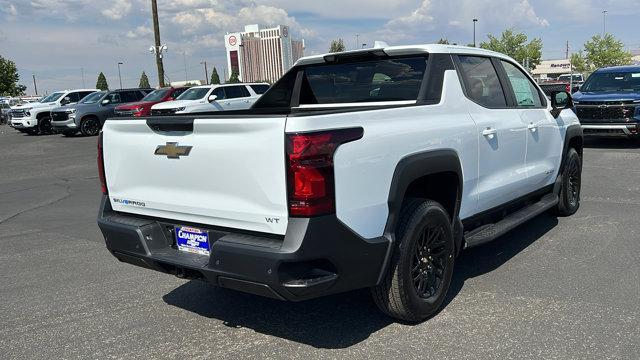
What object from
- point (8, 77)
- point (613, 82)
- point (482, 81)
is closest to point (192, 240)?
point (482, 81)

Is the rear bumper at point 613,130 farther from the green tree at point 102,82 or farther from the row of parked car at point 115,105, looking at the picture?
the green tree at point 102,82

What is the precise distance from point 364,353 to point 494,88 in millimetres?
2645

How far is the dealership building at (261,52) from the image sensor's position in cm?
13688

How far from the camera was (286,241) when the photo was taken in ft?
9.58

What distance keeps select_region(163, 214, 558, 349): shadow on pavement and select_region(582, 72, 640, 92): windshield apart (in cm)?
1014

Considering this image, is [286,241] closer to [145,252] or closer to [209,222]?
[209,222]

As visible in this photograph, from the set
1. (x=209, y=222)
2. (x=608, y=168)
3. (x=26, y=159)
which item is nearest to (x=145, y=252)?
(x=209, y=222)

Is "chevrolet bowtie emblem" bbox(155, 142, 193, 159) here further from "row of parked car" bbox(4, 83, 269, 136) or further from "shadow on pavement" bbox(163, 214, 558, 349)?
"row of parked car" bbox(4, 83, 269, 136)

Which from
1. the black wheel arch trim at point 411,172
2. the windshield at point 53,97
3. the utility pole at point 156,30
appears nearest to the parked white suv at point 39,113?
the windshield at point 53,97

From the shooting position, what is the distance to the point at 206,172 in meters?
3.23

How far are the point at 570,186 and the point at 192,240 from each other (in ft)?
15.7

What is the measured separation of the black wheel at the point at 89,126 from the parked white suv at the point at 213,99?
13.8 feet

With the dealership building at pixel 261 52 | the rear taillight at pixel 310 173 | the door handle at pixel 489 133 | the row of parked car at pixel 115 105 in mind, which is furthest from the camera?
the dealership building at pixel 261 52

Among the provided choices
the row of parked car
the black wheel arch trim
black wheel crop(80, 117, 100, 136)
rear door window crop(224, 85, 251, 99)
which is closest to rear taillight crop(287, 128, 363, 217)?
the black wheel arch trim
